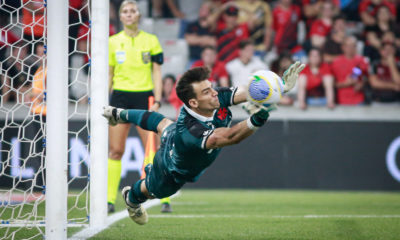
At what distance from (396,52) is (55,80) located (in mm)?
9183

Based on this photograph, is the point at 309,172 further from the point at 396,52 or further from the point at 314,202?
the point at 396,52

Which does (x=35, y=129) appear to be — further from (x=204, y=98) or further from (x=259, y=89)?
(x=259, y=89)

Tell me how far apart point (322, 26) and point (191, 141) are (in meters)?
8.60

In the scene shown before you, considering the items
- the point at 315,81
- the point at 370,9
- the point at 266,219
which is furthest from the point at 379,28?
the point at 266,219

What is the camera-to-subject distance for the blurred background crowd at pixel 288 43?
35.9 ft

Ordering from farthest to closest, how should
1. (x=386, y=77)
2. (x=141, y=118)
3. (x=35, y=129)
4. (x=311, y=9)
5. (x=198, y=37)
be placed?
(x=311, y=9)
(x=198, y=37)
(x=386, y=77)
(x=35, y=129)
(x=141, y=118)

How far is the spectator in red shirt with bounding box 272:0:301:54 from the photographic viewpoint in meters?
12.0

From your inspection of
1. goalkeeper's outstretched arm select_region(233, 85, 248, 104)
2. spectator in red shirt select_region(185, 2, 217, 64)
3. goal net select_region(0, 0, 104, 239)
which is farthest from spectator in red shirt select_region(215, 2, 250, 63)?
goalkeeper's outstretched arm select_region(233, 85, 248, 104)

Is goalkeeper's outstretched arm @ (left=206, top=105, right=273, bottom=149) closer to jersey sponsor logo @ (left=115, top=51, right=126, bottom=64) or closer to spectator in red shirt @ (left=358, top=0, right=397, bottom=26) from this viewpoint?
jersey sponsor logo @ (left=115, top=51, right=126, bottom=64)

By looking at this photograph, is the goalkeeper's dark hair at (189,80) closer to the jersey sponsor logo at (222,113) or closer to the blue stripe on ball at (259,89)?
the jersey sponsor logo at (222,113)

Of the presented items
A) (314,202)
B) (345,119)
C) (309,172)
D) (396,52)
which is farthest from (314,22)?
(314,202)

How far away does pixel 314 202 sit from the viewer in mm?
8094

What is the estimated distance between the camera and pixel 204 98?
14.0ft

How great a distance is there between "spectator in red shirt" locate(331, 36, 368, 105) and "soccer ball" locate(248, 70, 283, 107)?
7344 mm
